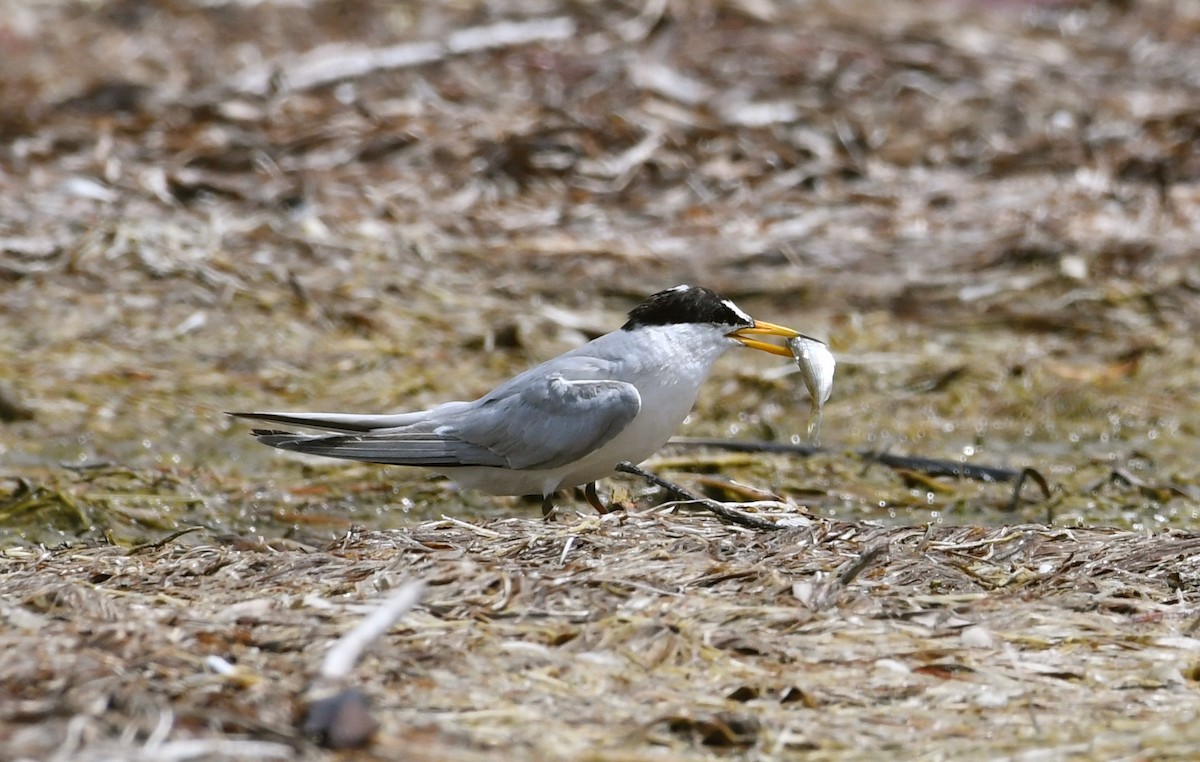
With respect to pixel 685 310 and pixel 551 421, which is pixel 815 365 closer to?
pixel 685 310

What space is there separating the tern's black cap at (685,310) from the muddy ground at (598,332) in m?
0.69

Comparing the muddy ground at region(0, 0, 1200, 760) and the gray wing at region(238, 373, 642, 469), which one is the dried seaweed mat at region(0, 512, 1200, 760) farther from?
the gray wing at region(238, 373, 642, 469)

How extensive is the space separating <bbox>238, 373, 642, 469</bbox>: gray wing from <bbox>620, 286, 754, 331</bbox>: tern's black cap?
384 mm

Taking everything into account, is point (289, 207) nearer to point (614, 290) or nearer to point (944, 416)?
point (614, 290)

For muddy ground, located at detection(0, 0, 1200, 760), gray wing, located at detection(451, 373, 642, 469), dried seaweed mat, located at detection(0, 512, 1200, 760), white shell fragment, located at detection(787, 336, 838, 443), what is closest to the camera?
dried seaweed mat, located at detection(0, 512, 1200, 760)

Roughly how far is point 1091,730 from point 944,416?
4415mm

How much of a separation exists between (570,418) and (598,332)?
10.2ft

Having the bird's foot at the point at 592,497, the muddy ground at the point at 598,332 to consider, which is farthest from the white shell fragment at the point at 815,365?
the bird's foot at the point at 592,497

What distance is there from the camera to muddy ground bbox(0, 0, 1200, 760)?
12.2ft

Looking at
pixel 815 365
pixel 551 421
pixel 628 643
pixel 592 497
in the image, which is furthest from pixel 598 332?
pixel 628 643

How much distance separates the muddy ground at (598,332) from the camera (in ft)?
12.2

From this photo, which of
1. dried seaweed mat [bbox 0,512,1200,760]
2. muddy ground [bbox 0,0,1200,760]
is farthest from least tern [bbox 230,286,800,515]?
dried seaweed mat [bbox 0,512,1200,760]

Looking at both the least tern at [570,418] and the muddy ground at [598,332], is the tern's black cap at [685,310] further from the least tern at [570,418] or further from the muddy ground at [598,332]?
the muddy ground at [598,332]

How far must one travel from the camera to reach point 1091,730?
3.59m
